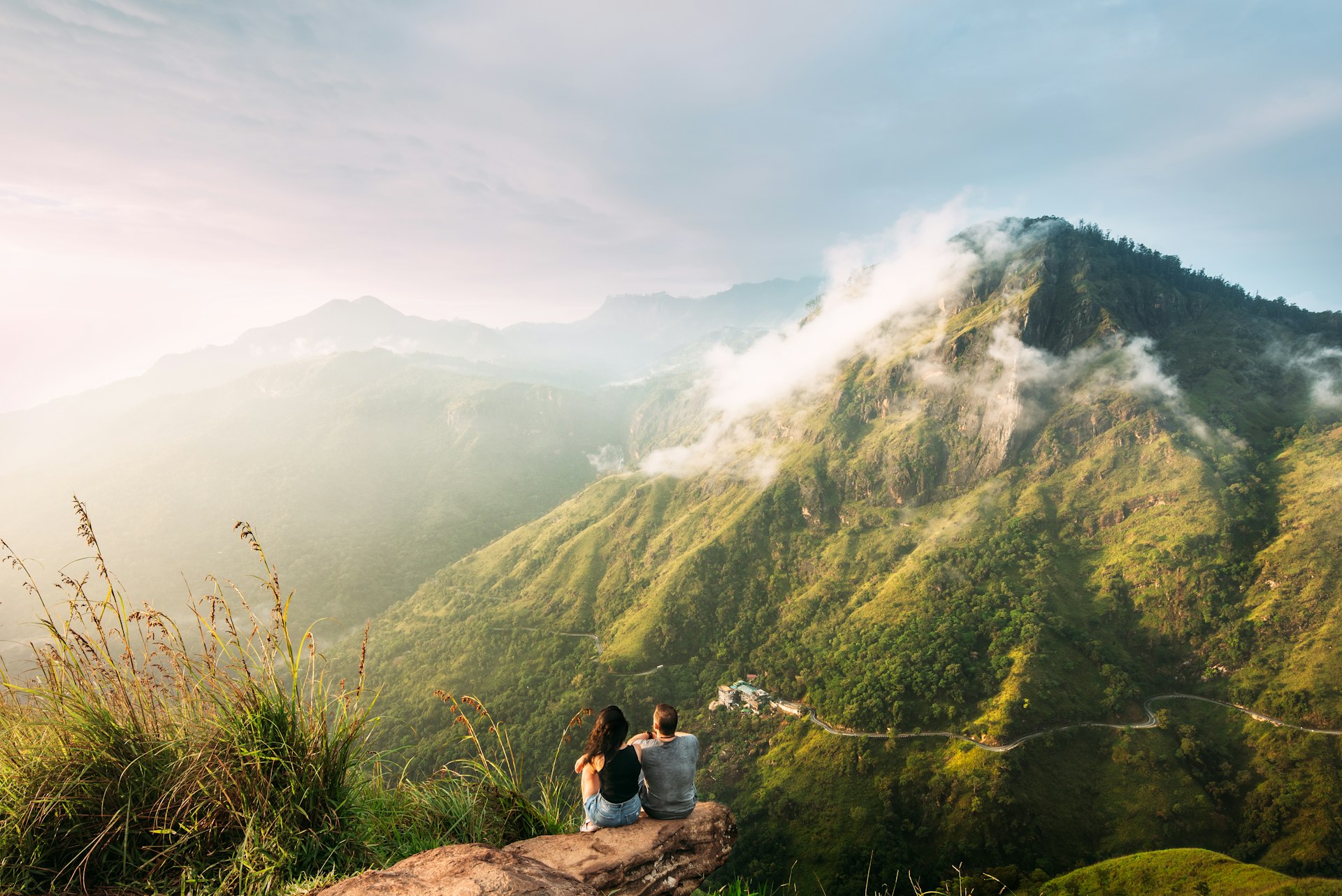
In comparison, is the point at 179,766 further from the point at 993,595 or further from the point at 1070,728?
the point at 993,595

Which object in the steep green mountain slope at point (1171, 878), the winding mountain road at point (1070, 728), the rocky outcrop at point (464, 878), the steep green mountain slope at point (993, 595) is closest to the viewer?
the rocky outcrop at point (464, 878)

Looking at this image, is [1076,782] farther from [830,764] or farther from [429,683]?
[429,683]

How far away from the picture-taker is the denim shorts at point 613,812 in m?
6.52

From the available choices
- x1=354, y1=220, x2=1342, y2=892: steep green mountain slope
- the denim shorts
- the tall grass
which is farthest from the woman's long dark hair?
x1=354, y1=220, x2=1342, y2=892: steep green mountain slope

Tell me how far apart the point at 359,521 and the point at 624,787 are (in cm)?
21355

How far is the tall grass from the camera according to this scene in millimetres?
4242

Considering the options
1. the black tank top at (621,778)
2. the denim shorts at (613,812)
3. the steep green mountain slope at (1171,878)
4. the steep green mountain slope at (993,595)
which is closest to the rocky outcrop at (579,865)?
the denim shorts at (613,812)

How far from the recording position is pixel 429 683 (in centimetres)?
9856

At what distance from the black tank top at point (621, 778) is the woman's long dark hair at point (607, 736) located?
13 centimetres

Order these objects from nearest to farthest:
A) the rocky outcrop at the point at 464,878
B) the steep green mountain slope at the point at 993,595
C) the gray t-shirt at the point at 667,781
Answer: the rocky outcrop at the point at 464,878, the gray t-shirt at the point at 667,781, the steep green mountain slope at the point at 993,595

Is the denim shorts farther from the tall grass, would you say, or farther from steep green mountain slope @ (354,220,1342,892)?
steep green mountain slope @ (354,220,1342,892)

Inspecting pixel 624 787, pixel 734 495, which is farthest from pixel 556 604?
pixel 624 787

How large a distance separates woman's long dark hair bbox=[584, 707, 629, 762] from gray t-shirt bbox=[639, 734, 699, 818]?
44cm

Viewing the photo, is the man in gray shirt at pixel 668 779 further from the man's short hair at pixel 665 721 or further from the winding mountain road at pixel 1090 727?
the winding mountain road at pixel 1090 727
